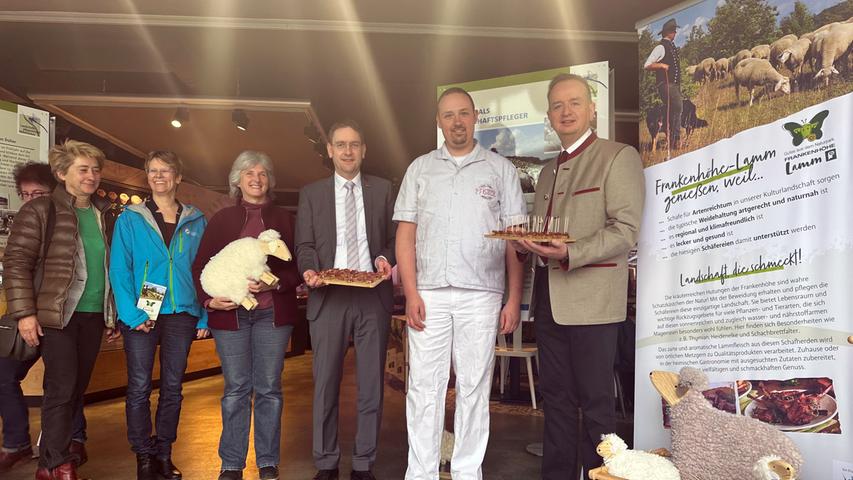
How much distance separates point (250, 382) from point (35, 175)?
2.05 metres

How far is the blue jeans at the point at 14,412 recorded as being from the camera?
383 centimetres

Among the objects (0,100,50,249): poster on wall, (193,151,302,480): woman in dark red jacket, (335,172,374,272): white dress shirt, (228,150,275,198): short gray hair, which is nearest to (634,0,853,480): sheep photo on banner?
(335,172,374,272): white dress shirt

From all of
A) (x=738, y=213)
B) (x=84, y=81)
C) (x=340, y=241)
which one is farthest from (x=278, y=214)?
(x=84, y=81)

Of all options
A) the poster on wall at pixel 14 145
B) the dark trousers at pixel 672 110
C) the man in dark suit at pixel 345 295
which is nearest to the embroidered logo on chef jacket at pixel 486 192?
the man in dark suit at pixel 345 295

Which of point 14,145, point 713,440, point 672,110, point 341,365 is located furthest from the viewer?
point 14,145

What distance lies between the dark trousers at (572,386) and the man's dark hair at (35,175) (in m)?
3.17

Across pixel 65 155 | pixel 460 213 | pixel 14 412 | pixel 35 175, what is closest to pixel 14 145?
pixel 35 175

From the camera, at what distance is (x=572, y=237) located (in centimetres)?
276

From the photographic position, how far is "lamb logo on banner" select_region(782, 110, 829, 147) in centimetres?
240

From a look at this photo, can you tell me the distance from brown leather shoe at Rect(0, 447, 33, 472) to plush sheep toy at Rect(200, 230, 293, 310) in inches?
74.5

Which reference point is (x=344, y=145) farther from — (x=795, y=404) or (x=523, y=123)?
(x=795, y=404)

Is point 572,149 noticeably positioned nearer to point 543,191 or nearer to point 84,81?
point 543,191

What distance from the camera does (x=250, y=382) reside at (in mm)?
3219

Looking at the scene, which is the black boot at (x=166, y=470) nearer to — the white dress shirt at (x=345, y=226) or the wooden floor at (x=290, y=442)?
the wooden floor at (x=290, y=442)
